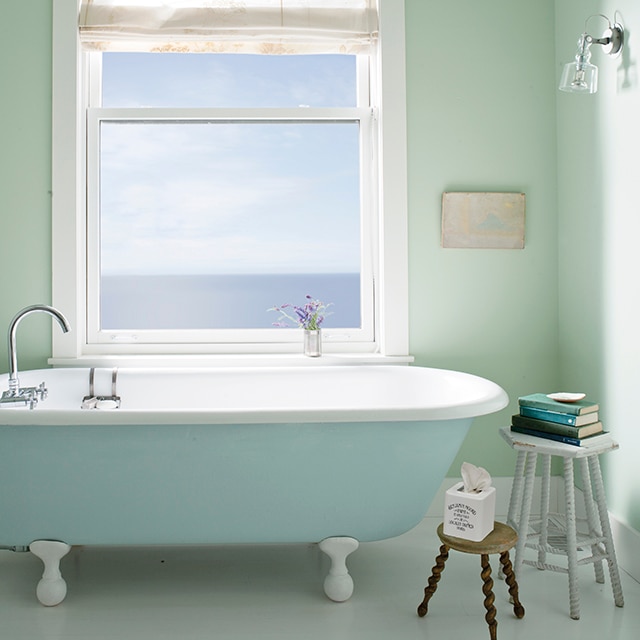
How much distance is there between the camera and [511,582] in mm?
1946

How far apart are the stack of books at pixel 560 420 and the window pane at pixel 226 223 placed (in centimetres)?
107

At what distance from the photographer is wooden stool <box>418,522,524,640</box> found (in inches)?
72.3

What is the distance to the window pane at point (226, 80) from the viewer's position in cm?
305

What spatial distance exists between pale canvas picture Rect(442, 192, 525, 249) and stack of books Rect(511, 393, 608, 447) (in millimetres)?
892

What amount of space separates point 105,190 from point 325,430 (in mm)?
1742

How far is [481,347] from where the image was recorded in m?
2.90

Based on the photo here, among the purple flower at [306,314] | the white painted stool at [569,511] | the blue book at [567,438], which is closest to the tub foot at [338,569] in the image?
the white painted stool at [569,511]

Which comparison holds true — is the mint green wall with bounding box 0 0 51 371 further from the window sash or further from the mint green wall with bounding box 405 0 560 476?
the mint green wall with bounding box 405 0 560 476

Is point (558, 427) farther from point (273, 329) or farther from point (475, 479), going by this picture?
point (273, 329)

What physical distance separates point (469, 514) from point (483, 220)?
1400 mm

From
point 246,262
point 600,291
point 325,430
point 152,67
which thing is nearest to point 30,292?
point 246,262

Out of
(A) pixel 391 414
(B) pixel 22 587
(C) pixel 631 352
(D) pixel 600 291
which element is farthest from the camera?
(D) pixel 600 291

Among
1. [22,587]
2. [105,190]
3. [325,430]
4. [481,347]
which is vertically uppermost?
[105,190]

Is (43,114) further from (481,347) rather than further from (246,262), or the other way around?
(481,347)
